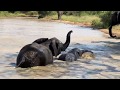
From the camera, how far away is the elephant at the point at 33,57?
326 inches

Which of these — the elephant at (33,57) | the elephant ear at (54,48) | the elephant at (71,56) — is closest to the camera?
the elephant at (33,57)

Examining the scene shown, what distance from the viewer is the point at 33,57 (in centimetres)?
851

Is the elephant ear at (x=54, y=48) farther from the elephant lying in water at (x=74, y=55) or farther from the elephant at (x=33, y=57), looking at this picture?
the elephant at (x=33, y=57)

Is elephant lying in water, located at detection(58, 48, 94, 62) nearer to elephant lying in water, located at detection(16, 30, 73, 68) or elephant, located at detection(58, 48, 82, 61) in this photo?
elephant, located at detection(58, 48, 82, 61)

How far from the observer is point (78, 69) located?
8.07 meters

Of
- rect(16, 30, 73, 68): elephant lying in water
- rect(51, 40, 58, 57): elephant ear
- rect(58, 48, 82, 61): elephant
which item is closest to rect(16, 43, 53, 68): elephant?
rect(16, 30, 73, 68): elephant lying in water

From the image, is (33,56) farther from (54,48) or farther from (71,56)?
(71,56)

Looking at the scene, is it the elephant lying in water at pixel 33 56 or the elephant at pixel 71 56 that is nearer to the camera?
the elephant lying in water at pixel 33 56

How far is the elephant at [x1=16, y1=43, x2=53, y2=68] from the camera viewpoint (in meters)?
8.28

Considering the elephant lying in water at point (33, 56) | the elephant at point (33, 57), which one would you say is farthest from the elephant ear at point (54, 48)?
the elephant at point (33, 57)

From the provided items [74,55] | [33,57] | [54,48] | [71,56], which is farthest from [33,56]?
[74,55]
